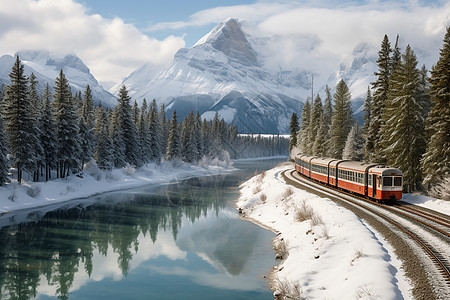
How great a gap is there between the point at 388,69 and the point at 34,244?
36.1 m

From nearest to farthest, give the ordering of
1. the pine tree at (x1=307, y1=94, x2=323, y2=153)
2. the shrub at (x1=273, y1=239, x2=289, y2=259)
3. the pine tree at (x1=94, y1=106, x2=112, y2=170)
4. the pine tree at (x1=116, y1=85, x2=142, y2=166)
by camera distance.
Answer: the shrub at (x1=273, y1=239, x2=289, y2=259), the pine tree at (x1=94, y1=106, x2=112, y2=170), the pine tree at (x1=116, y1=85, x2=142, y2=166), the pine tree at (x1=307, y1=94, x2=323, y2=153)

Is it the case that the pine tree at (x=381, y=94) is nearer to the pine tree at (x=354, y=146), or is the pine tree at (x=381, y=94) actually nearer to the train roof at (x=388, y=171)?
the train roof at (x=388, y=171)

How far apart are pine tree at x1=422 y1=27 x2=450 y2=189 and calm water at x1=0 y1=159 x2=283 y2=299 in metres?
13.1

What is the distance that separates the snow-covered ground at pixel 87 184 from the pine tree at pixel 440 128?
120 ft

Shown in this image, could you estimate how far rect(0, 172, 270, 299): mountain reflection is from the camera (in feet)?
63.9

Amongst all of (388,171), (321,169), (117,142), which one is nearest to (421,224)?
(388,171)

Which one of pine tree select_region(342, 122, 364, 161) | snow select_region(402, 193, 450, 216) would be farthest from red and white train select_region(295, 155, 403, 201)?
pine tree select_region(342, 122, 364, 161)

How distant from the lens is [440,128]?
2784cm

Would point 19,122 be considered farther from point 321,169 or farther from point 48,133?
point 321,169

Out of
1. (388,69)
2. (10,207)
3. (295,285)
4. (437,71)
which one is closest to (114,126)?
(10,207)

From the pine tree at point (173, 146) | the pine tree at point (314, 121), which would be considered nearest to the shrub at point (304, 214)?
the pine tree at point (314, 121)

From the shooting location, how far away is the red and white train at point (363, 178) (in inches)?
1127

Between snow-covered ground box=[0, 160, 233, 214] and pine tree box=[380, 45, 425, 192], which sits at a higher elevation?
pine tree box=[380, 45, 425, 192]

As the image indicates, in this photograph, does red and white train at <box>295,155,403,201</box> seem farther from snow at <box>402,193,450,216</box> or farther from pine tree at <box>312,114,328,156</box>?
pine tree at <box>312,114,328,156</box>
